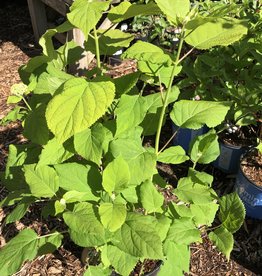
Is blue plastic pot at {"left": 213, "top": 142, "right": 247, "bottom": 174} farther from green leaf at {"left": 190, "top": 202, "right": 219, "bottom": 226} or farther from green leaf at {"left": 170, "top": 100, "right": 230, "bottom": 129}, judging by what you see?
green leaf at {"left": 170, "top": 100, "right": 230, "bottom": 129}

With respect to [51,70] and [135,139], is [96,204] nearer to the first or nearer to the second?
[135,139]

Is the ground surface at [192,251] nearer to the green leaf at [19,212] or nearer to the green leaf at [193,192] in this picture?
the green leaf at [19,212]

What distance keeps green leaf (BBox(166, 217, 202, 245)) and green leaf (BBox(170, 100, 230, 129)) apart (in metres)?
0.38

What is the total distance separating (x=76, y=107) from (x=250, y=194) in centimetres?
144

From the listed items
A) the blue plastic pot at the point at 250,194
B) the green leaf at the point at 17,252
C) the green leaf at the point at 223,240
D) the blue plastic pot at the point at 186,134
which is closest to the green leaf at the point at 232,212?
the green leaf at the point at 223,240

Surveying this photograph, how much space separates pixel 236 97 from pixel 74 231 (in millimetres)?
1264

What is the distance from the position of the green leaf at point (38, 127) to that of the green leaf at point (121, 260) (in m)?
0.47

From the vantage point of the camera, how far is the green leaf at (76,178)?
149cm

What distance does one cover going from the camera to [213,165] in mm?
2701

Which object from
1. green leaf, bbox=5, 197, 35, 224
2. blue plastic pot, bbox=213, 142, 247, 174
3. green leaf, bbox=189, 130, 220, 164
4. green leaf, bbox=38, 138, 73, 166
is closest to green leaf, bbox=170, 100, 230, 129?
green leaf, bbox=189, 130, 220, 164

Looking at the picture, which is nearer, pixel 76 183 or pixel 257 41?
pixel 76 183

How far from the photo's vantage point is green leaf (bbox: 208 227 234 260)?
1.54m

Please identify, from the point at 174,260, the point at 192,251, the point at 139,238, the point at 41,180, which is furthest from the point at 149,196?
the point at 192,251

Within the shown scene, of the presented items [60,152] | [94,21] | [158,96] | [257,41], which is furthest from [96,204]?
[257,41]
